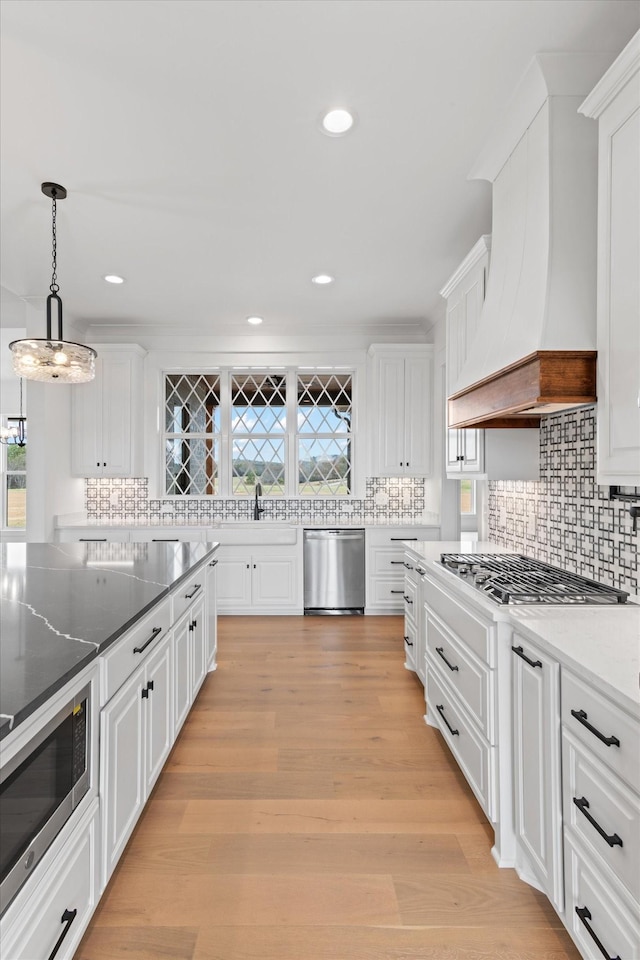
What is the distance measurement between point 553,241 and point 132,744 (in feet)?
7.59

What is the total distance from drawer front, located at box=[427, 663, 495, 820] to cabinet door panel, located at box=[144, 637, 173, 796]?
1.23 meters

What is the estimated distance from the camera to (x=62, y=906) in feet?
3.93

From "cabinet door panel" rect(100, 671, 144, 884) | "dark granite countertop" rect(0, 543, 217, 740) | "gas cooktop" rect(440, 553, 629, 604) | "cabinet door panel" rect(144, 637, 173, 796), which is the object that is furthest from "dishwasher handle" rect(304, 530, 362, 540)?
"cabinet door panel" rect(100, 671, 144, 884)

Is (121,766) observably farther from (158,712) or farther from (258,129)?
(258,129)

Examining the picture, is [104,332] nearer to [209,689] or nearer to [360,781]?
[209,689]

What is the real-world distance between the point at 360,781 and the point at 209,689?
129cm

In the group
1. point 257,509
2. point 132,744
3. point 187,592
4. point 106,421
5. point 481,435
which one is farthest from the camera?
point 257,509

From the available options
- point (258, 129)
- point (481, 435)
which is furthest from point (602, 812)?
point (258, 129)

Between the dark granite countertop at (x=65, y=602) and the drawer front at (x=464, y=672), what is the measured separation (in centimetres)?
123

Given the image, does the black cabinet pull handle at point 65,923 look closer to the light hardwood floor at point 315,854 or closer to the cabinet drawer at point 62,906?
Result: the cabinet drawer at point 62,906

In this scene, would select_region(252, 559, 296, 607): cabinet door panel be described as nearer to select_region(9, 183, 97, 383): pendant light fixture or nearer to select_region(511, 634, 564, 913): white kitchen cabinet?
select_region(9, 183, 97, 383): pendant light fixture

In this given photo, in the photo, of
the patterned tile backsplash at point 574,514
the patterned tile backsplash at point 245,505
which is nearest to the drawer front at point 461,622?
the patterned tile backsplash at point 574,514

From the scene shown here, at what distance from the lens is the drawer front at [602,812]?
1.07 m

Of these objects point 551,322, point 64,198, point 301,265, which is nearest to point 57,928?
point 551,322
